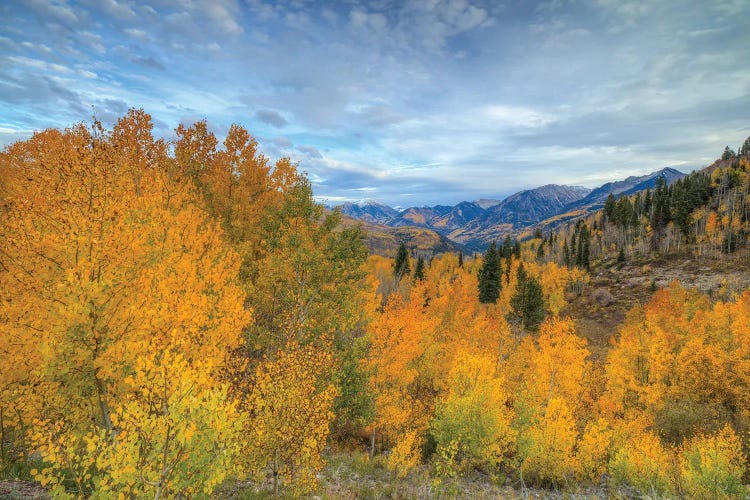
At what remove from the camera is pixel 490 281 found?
278 feet

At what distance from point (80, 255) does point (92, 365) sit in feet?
12.1

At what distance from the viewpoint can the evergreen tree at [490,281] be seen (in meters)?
84.4

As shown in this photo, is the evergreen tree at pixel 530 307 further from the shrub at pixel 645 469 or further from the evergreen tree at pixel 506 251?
the shrub at pixel 645 469

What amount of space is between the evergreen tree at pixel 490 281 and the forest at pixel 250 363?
3124 cm

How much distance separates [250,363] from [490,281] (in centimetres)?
7230

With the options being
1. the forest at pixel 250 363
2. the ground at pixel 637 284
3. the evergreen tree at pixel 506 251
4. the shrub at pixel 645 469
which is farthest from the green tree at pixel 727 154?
the shrub at pixel 645 469

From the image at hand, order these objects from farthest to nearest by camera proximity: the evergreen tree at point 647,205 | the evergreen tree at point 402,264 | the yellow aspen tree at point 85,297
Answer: the evergreen tree at point 647,205 < the evergreen tree at point 402,264 < the yellow aspen tree at point 85,297

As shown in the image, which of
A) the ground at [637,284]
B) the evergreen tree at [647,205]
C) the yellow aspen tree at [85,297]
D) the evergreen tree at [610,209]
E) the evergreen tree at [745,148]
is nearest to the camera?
the yellow aspen tree at [85,297]

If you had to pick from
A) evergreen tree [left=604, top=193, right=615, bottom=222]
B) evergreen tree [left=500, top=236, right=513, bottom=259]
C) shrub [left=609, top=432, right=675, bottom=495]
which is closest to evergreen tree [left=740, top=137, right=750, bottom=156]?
evergreen tree [left=604, top=193, right=615, bottom=222]

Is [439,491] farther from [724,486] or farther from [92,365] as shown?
[92,365]

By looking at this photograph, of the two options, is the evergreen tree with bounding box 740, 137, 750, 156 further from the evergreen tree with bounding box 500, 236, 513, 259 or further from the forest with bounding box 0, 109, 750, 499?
the forest with bounding box 0, 109, 750, 499

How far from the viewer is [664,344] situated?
146 feet

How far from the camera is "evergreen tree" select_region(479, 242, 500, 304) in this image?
84375 mm

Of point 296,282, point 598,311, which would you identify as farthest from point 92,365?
point 598,311
